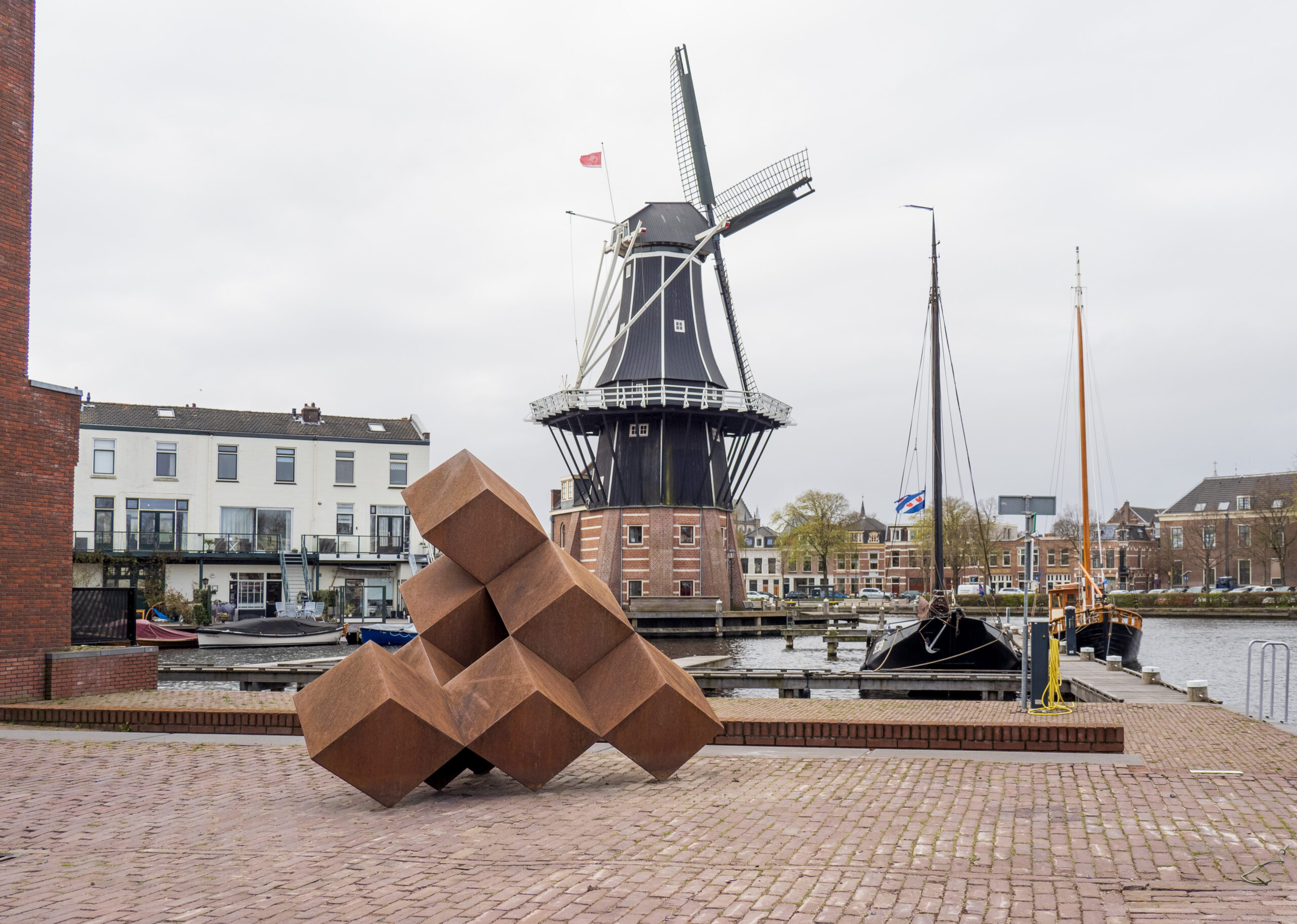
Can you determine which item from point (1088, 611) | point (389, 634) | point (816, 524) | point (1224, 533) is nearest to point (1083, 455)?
point (1088, 611)

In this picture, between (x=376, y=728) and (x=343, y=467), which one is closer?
(x=376, y=728)

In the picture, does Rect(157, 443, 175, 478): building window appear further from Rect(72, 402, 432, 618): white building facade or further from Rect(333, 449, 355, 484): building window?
Rect(333, 449, 355, 484): building window

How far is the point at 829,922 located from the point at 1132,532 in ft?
407

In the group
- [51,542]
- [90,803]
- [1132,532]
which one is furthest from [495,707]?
[1132,532]

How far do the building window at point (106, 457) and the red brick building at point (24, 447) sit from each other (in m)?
37.5

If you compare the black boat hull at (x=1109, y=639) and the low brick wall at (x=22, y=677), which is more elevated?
the low brick wall at (x=22, y=677)

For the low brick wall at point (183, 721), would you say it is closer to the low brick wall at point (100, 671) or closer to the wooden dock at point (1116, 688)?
the low brick wall at point (100, 671)

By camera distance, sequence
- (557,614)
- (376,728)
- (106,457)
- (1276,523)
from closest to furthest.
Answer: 1. (376,728)
2. (557,614)
3. (106,457)
4. (1276,523)

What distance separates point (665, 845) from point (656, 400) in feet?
145

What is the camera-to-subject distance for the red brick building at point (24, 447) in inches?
595

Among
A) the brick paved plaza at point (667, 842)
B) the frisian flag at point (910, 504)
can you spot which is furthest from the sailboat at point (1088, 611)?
the brick paved plaza at point (667, 842)

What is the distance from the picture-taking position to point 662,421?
53.5m

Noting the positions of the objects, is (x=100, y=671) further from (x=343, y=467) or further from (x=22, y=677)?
(x=343, y=467)

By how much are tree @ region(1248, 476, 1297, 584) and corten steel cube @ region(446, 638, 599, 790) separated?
8114 cm
